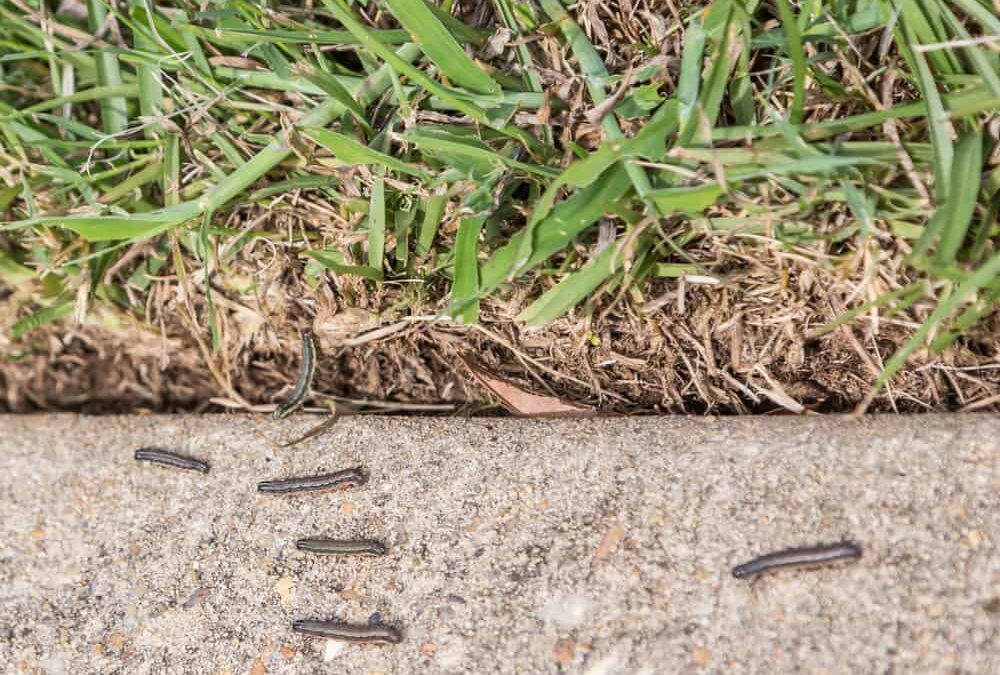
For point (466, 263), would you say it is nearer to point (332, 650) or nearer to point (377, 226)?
point (377, 226)

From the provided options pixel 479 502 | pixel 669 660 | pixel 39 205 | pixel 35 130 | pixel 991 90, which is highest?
pixel 991 90

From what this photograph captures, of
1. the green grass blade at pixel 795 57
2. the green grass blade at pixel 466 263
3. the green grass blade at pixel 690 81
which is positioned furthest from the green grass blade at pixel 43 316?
the green grass blade at pixel 795 57

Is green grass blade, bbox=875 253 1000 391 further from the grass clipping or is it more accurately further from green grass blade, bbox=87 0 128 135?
green grass blade, bbox=87 0 128 135

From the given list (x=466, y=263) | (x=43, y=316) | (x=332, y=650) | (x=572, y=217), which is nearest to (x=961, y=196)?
→ (x=572, y=217)

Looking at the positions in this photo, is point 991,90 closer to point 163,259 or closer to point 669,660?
point 669,660

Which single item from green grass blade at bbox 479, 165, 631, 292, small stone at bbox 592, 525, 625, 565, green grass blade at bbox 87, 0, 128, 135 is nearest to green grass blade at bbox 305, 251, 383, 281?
green grass blade at bbox 479, 165, 631, 292

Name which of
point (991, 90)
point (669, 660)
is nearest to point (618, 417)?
point (669, 660)
